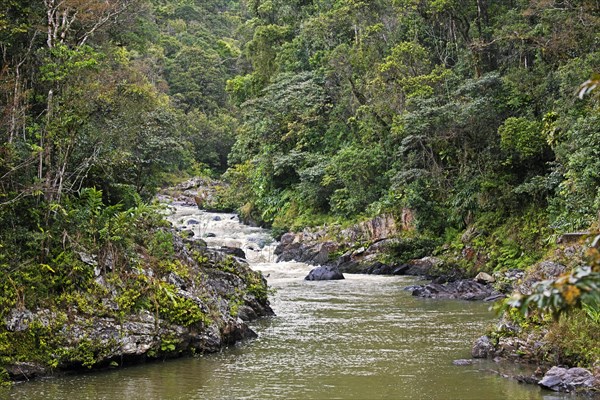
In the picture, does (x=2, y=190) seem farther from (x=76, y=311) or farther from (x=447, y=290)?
(x=447, y=290)

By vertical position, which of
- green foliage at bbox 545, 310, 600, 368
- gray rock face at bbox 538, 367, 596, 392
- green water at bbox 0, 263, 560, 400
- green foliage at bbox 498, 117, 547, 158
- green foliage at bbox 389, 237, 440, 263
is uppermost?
green foliage at bbox 498, 117, 547, 158

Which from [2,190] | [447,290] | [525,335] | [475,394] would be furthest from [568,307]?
[447,290]

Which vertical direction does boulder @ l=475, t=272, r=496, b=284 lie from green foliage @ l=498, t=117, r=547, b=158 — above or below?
below

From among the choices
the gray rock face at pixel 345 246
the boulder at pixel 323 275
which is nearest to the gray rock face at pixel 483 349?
the boulder at pixel 323 275

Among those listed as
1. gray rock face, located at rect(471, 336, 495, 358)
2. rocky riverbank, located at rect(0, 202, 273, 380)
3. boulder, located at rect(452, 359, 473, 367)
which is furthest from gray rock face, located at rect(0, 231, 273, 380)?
gray rock face, located at rect(471, 336, 495, 358)

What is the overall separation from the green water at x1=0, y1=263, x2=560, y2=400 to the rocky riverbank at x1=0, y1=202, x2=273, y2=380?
1.01 ft

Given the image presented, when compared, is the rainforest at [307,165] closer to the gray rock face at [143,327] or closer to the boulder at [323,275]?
the gray rock face at [143,327]

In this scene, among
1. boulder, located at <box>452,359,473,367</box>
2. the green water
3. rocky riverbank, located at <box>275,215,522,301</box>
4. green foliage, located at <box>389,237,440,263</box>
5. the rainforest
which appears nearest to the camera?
the green water

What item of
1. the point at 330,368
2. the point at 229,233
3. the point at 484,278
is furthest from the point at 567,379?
the point at 229,233

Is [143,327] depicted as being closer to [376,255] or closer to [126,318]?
[126,318]

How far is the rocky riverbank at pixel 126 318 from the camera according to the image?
11062 millimetres

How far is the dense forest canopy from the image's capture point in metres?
13.2

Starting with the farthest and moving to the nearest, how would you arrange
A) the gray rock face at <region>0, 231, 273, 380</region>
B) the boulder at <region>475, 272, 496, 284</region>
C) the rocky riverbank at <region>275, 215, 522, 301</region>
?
1. the boulder at <region>475, 272, 496, 284</region>
2. the rocky riverbank at <region>275, 215, 522, 301</region>
3. the gray rock face at <region>0, 231, 273, 380</region>

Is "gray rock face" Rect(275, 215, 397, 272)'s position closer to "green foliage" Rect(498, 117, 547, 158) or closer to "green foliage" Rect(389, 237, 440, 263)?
"green foliage" Rect(389, 237, 440, 263)
